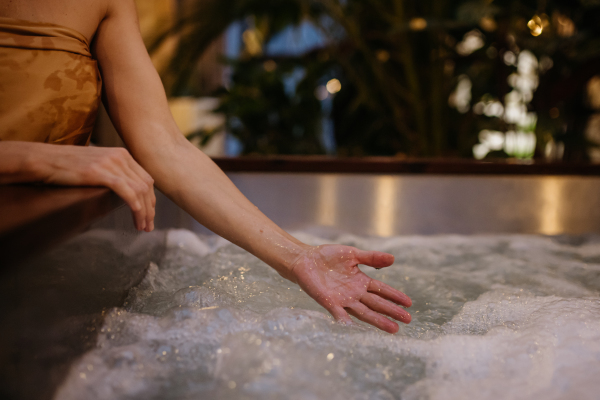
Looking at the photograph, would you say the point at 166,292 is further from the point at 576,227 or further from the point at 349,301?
the point at 576,227

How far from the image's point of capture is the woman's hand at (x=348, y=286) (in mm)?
603

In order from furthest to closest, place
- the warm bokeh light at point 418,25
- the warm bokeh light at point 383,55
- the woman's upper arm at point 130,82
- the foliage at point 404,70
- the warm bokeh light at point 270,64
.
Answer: the warm bokeh light at point 270,64, the warm bokeh light at point 383,55, the foliage at point 404,70, the warm bokeh light at point 418,25, the woman's upper arm at point 130,82

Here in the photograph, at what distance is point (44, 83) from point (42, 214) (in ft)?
1.18

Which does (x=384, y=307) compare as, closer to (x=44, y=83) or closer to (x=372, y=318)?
(x=372, y=318)

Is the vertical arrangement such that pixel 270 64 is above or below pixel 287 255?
above

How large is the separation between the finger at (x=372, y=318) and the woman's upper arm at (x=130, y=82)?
43cm

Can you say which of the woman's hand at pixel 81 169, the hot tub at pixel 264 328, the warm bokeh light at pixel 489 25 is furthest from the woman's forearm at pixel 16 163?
the warm bokeh light at pixel 489 25

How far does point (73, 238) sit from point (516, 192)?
50.6 inches

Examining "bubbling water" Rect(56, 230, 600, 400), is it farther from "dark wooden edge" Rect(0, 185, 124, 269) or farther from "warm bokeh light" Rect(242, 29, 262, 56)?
"warm bokeh light" Rect(242, 29, 262, 56)

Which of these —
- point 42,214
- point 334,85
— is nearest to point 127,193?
point 42,214

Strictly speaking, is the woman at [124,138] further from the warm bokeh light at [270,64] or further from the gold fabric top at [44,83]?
the warm bokeh light at [270,64]

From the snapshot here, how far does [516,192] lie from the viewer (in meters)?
1.31

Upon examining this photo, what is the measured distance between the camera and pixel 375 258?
2.05 ft

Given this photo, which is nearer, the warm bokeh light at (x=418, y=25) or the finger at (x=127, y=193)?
the finger at (x=127, y=193)
